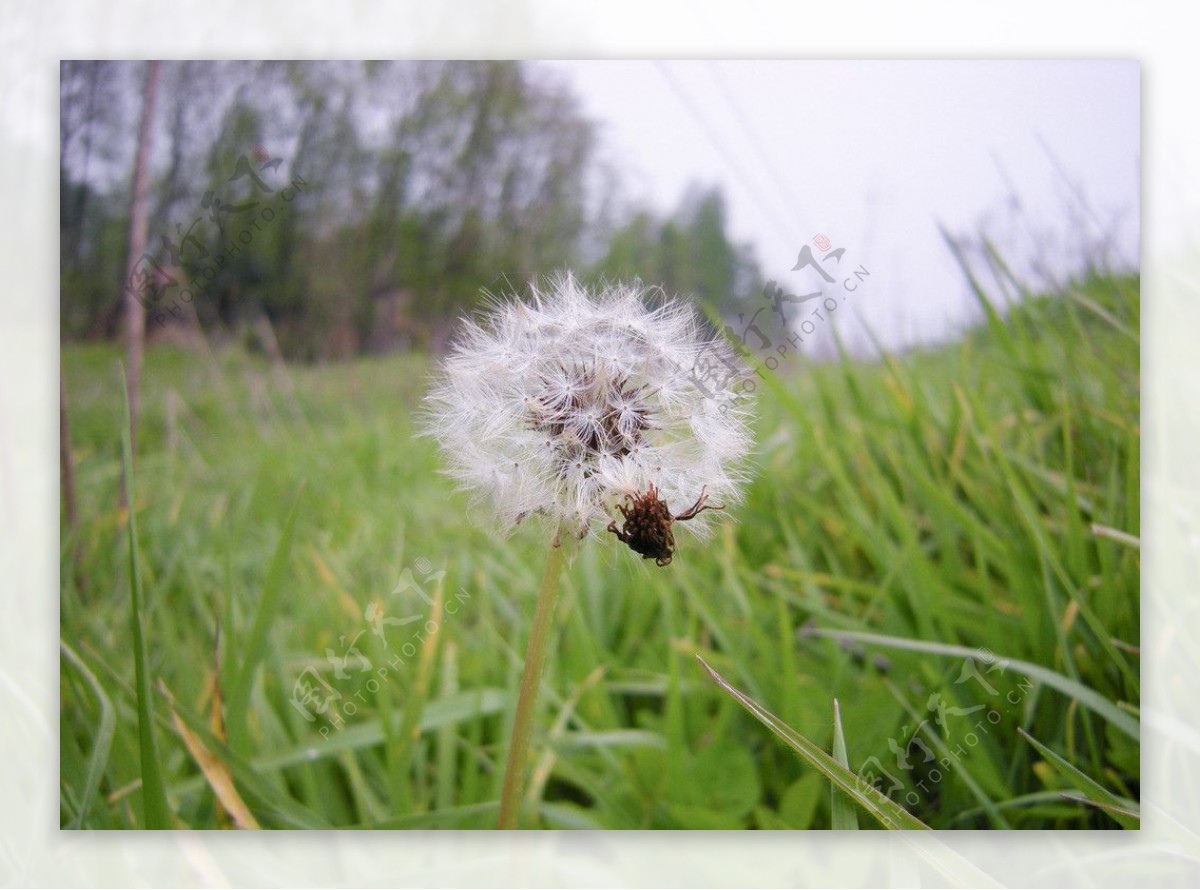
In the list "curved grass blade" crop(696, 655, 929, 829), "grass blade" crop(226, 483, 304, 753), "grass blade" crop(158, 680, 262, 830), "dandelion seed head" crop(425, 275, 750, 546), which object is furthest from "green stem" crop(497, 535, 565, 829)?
"grass blade" crop(158, 680, 262, 830)

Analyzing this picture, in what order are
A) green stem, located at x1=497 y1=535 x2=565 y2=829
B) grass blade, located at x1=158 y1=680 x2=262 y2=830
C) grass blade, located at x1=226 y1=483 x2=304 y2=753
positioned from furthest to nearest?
grass blade, located at x1=158 y1=680 x2=262 y2=830 → grass blade, located at x1=226 y1=483 x2=304 y2=753 → green stem, located at x1=497 y1=535 x2=565 y2=829

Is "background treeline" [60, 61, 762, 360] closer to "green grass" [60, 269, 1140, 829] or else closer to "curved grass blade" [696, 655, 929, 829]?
"green grass" [60, 269, 1140, 829]

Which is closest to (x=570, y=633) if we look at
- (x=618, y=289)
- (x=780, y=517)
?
(x=780, y=517)

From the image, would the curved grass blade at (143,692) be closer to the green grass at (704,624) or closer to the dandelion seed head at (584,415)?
the green grass at (704,624)

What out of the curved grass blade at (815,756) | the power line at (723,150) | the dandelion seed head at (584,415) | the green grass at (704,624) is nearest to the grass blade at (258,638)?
the green grass at (704,624)

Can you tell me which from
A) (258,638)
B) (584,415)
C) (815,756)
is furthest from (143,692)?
(815,756)
